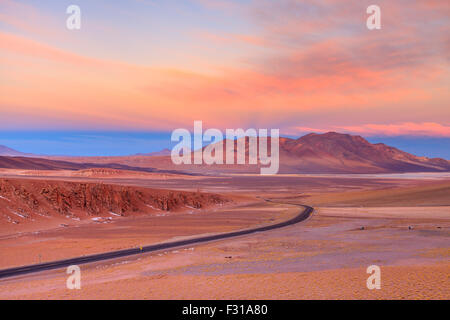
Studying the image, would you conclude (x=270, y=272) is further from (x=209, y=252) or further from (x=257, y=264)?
(x=209, y=252)

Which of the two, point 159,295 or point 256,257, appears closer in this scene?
point 159,295

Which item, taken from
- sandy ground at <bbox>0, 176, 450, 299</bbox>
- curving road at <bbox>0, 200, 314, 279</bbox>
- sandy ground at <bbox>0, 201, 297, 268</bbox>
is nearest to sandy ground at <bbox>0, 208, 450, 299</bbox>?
sandy ground at <bbox>0, 176, 450, 299</bbox>

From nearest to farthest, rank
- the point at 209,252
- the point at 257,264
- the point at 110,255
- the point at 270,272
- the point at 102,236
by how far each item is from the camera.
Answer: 1. the point at 270,272
2. the point at 257,264
3. the point at 110,255
4. the point at 209,252
5. the point at 102,236

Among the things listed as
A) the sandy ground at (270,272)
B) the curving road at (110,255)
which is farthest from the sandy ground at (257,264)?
the curving road at (110,255)

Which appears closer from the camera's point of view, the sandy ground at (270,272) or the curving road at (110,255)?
the sandy ground at (270,272)

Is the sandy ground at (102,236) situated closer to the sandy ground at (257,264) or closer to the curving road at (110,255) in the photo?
the sandy ground at (257,264)

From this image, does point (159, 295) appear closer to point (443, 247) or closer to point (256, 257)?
point (256, 257)

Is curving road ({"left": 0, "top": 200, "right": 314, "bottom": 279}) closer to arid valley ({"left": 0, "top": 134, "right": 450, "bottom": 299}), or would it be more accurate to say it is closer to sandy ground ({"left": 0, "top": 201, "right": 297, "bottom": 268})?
arid valley ({"left": 0, "top": 134, "right": 450, "bottom": 299})

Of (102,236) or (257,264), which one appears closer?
(257,264)

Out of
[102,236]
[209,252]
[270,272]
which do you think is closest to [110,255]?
[209,252]

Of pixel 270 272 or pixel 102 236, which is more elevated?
pixel 270 272
